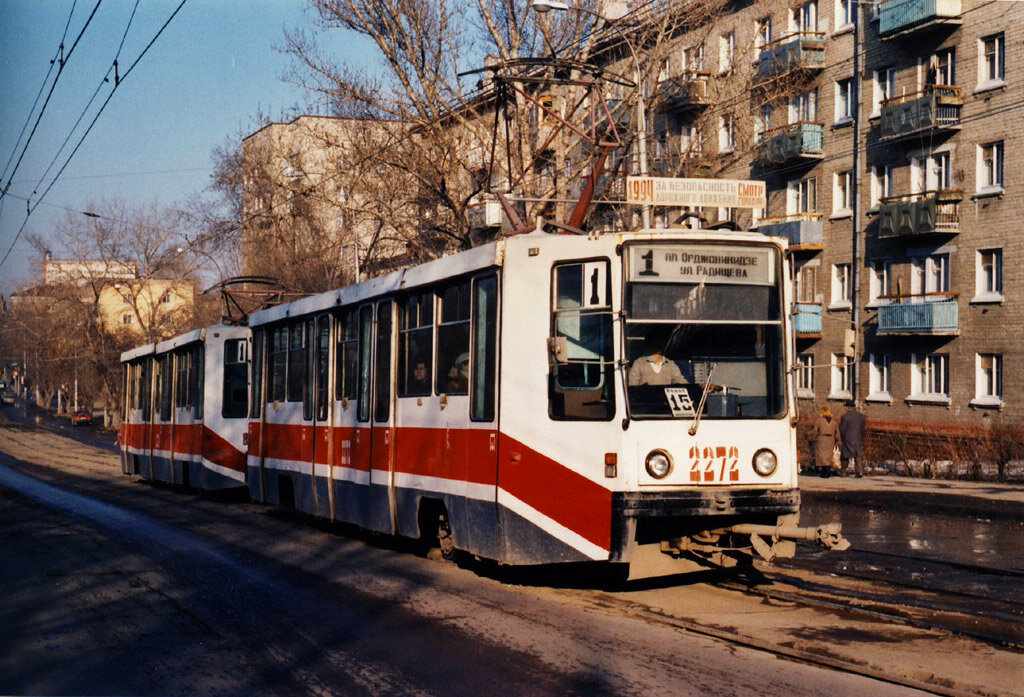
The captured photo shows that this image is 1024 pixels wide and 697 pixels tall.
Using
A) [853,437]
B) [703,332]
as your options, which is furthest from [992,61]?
[703,332]

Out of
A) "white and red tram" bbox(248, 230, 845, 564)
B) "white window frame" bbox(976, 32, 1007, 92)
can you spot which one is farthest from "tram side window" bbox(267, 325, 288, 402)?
"white window frame" bbox(976, 32, 1007, 92)

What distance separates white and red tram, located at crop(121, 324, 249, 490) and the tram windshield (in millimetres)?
12471

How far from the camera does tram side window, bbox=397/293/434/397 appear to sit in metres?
12.2

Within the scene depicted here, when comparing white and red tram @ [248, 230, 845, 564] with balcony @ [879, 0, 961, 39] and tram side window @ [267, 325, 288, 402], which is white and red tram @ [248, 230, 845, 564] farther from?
balcony @ [879, 0, 961, 39]

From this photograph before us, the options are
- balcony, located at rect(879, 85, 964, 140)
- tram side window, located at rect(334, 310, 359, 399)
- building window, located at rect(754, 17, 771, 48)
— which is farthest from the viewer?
building window, located at rect(754, 17, 771, 48)

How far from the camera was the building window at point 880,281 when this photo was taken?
40.6 meters

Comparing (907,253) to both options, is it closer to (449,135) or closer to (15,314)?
(449,135)

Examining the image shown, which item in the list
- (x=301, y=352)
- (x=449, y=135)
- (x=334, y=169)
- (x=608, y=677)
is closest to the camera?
Result: (x=608, y=677)

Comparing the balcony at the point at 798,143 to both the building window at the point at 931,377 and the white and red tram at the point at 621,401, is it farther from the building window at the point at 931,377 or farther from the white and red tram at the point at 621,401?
the white and red tram at the point at 621,401

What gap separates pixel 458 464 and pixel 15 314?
81.8 meters

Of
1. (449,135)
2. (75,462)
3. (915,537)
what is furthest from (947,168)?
(75,462)

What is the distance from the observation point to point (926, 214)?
37.3 m

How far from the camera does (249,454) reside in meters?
19.4

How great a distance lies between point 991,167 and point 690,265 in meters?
30.4
